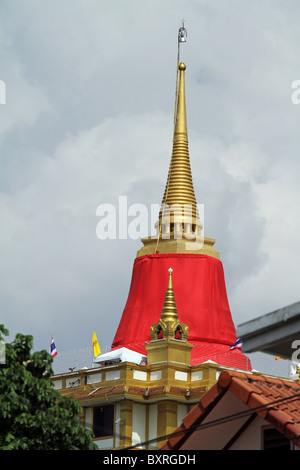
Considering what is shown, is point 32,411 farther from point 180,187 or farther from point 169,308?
point 180,187

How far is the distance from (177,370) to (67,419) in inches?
718

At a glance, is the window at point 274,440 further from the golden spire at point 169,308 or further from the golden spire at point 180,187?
the golden spire at point 180,187

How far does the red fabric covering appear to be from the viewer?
49938 millimetres

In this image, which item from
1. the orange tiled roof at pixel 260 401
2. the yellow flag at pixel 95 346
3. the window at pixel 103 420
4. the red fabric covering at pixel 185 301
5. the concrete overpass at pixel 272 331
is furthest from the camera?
the yellow flag at pixel 95 346

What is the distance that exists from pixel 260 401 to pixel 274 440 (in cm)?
80

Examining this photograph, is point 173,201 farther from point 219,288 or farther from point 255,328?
point 255,328

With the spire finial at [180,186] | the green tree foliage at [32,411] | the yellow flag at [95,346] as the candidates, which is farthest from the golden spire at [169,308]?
the green tree foliage at [32,411]

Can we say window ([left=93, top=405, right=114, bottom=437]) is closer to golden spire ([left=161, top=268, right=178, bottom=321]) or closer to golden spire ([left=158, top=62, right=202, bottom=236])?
golden spire ([left=161, top=268, right=178, bottom=321])

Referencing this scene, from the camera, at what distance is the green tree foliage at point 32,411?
84.1 ft

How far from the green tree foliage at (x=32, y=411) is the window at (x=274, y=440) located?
24.2 feet

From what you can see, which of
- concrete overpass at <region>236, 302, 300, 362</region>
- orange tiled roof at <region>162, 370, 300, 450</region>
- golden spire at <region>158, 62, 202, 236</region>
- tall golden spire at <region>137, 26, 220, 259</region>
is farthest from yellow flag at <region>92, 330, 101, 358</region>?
concrete overpass at <region>236, 302, 300, 362</region>

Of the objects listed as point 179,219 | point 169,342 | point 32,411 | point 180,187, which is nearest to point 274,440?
point 32,411

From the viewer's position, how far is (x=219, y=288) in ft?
172
